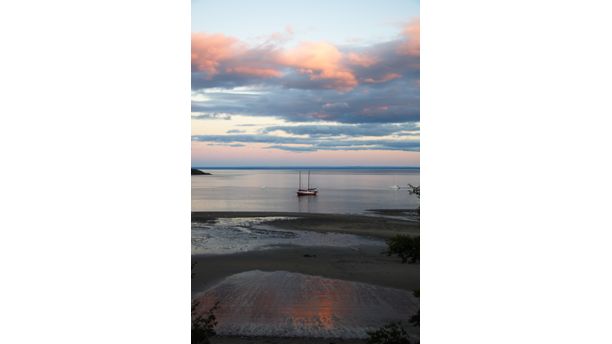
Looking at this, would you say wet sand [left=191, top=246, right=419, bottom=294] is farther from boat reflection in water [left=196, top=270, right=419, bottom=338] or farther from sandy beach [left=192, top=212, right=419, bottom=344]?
boat reflection in water [left=196, top=270, right=419, bottom=338]

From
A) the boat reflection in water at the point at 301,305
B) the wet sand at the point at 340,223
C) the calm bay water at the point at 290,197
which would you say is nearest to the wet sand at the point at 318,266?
the boat reflection in water at the point at 301,305

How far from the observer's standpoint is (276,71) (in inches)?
163

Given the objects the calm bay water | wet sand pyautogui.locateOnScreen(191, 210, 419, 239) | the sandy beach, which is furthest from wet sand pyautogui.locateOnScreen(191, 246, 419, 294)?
the calm bay water

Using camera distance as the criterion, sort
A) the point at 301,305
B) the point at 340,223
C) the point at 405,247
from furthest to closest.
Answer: the point at 340,223 < the point at 301,305 < the point at 405,247

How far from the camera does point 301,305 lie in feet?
13.7

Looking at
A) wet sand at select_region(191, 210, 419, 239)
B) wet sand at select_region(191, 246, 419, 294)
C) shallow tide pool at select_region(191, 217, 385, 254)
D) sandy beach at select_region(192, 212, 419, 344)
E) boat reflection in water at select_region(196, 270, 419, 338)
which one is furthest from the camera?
wet sand at select_region(191, 210, 419, 239)

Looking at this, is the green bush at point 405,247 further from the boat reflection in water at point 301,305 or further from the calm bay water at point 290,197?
the calm bay water at point 290,197

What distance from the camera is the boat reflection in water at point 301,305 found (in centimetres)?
368

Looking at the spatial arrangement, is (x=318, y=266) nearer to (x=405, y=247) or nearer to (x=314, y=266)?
(x=314, y=266)

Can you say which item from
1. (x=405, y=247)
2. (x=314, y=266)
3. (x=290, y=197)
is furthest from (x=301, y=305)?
(x=290, y=197)

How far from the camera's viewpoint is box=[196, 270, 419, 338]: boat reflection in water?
12.1 ft
